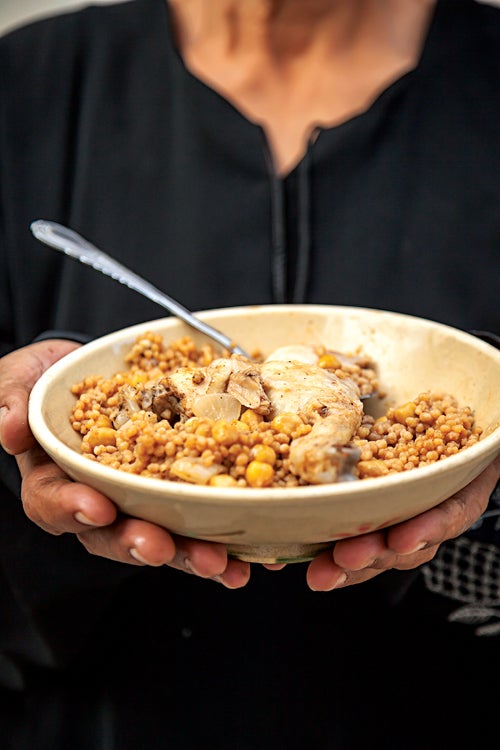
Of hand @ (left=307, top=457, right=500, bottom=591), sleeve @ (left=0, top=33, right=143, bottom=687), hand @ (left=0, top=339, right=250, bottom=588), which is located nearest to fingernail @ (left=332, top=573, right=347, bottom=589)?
hand @ (left=307, top=457, right=500, bottom=591)

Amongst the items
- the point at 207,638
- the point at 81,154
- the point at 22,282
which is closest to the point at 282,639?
the point at 207,638

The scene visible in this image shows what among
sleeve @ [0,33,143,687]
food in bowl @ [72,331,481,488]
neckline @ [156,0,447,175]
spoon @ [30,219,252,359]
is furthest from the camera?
neckline @ [156,0,447,175]

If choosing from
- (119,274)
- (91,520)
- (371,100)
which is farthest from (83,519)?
(371,100)

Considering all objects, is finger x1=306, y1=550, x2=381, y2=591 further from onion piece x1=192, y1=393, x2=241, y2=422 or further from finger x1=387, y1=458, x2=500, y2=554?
onion piece x1=192, y1=393, x2=241, y2=422

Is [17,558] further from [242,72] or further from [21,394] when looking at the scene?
[242,72]

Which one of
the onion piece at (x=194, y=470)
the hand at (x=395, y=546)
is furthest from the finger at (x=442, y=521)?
the onion piece at (x=194, y=470)

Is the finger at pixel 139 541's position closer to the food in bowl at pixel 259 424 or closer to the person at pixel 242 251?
the food in bowl at pixel 259 424

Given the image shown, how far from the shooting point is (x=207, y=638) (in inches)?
54.4

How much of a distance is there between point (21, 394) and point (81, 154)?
86 cm

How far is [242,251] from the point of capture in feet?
5.10

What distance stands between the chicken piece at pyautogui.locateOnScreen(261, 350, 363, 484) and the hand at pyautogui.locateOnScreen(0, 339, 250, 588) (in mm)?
145

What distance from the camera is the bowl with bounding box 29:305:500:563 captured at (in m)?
0.70

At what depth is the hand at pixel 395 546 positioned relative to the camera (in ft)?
2.64

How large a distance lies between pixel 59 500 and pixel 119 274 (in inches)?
20.4
